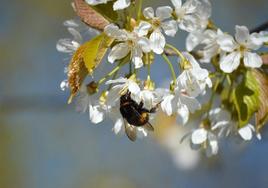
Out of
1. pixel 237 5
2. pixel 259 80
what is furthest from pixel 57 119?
pixel 259 80

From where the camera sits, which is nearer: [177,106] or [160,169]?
[177,106]

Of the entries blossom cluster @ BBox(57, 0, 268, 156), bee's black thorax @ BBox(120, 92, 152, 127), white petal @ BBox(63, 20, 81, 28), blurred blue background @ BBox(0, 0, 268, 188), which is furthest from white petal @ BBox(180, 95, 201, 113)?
blurred blue background @ BBox(0, 0, 268, 188)

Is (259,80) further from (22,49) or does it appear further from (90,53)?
(22,49)

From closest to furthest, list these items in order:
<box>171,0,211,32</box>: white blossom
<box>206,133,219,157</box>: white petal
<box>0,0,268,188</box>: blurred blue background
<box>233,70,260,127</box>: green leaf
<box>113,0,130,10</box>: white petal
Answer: <box>113,0,130,10</box>: white petal, <box>171,0,211,32</box>: white blossom, <box>233,70,260,127</box>: green leaf, <box>206,133,219,157</box>: white petal, <box>0,0,268,188</box>: blurred blue background

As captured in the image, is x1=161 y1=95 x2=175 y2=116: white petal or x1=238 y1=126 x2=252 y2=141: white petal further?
x1=238 y1=126 x2=252 y2=141: white petal

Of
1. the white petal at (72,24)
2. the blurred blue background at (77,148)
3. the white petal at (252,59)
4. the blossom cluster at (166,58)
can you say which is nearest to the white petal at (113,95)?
the blossom cluster at (166,58)

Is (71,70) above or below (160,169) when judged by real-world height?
above

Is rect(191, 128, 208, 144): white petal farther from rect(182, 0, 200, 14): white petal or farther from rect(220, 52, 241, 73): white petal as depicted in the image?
rect(182, 0, 200, 14): white petal
